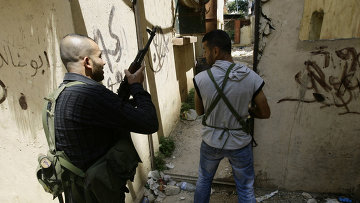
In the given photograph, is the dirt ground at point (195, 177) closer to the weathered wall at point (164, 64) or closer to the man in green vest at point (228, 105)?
the weathered wall at point (164, 64)

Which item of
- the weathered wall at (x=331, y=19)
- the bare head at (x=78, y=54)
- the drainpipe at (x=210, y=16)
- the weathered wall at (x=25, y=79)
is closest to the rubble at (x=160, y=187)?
the weathered wall at (x=25, y=79)

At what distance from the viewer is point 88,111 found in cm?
131

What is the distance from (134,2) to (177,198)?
270 cm

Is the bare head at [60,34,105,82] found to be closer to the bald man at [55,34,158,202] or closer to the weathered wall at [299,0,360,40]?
the bald man at [55,34,158,202]

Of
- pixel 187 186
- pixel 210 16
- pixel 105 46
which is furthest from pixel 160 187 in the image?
pixel 210 16

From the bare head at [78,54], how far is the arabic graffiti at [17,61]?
39cm

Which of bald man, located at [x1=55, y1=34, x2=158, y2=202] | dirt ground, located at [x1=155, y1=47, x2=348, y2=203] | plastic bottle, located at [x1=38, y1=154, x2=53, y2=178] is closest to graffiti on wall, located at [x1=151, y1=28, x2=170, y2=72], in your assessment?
dirt ground, located at [x1=155, y1=47, x2=348, y2=203]

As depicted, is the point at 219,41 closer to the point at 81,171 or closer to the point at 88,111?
the point at 88,111

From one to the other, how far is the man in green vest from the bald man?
661 mm

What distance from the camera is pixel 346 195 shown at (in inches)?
109

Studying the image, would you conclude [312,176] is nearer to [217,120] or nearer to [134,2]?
[217,120]

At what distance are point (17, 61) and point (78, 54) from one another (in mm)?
524

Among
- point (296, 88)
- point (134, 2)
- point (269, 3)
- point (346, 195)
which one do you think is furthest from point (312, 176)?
point (134, 2)

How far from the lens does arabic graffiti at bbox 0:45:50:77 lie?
1505 millimetres
